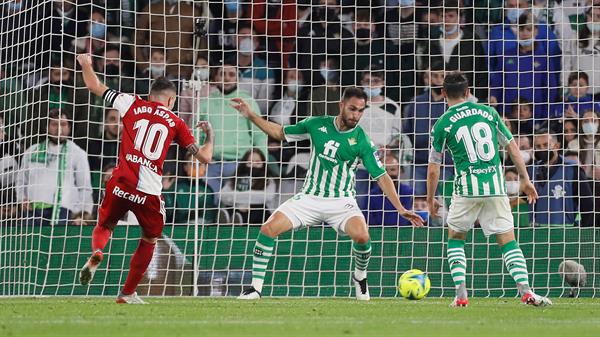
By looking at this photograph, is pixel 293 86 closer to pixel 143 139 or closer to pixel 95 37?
pixel 95 37

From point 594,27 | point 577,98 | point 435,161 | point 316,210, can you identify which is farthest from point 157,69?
point 435,161

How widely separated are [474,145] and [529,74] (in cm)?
575

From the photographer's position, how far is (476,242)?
45.0ft

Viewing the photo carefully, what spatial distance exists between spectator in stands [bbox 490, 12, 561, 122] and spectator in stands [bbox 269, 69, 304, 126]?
2.67m

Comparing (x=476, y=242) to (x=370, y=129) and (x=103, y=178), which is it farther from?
(x=103, y=178)

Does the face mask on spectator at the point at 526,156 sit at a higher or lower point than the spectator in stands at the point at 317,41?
lower

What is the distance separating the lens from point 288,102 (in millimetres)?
15156

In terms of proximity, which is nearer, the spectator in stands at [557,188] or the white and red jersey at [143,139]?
the white and red jersey at [143,139]

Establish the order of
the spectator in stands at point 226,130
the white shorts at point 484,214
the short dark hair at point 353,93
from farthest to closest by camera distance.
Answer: the spectator in stands at point 226,130, the short dark hair at point 353,93, the white shorts at point 484,214

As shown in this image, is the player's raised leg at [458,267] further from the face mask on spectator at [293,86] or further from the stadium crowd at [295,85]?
the face mask on spectator at [293,86]

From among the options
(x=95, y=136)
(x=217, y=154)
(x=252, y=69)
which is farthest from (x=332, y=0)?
(x=95, y=136)

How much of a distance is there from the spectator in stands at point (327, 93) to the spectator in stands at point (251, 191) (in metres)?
1.03

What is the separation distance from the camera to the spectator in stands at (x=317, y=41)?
50.2ft

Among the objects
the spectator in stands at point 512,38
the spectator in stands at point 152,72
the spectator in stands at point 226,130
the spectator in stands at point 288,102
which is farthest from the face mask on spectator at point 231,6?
the spectator in stands at point 512,38
